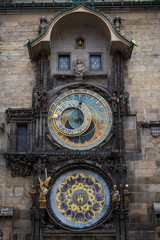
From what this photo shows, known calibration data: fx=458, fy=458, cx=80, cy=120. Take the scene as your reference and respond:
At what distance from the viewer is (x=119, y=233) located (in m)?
11.7

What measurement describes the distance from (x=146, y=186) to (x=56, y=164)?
2.49 meters

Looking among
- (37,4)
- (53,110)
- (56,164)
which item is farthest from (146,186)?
(37,4)

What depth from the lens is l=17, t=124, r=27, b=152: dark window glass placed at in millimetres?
12861

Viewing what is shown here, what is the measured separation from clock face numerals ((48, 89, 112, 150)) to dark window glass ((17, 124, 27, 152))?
761mm

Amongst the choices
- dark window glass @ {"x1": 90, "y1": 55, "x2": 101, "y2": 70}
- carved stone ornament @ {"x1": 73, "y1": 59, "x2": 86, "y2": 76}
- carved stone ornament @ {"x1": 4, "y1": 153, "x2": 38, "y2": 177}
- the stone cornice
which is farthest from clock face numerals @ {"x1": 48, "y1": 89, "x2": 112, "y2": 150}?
the stone cornice

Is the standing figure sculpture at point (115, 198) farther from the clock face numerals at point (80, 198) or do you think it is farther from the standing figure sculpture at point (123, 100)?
the standing figure sculpture at point (123, 100)

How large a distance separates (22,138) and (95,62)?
3155 mm

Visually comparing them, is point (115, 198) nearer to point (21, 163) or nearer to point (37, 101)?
point (21, 163)

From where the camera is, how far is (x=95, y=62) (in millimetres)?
13703

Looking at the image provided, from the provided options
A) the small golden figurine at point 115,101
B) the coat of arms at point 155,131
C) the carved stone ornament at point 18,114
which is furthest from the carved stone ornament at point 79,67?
the coat of arms at point 155,131

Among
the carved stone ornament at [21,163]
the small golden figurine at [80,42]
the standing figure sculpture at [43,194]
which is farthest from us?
the small golden figurine at [80,42]

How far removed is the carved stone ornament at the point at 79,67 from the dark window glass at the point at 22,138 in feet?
7.17

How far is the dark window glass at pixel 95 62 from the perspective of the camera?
13633 mm

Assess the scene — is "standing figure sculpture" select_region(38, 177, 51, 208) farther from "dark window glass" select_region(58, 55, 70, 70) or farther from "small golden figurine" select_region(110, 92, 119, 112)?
"dark window glass" select_region(58, 55, 70, 70)
